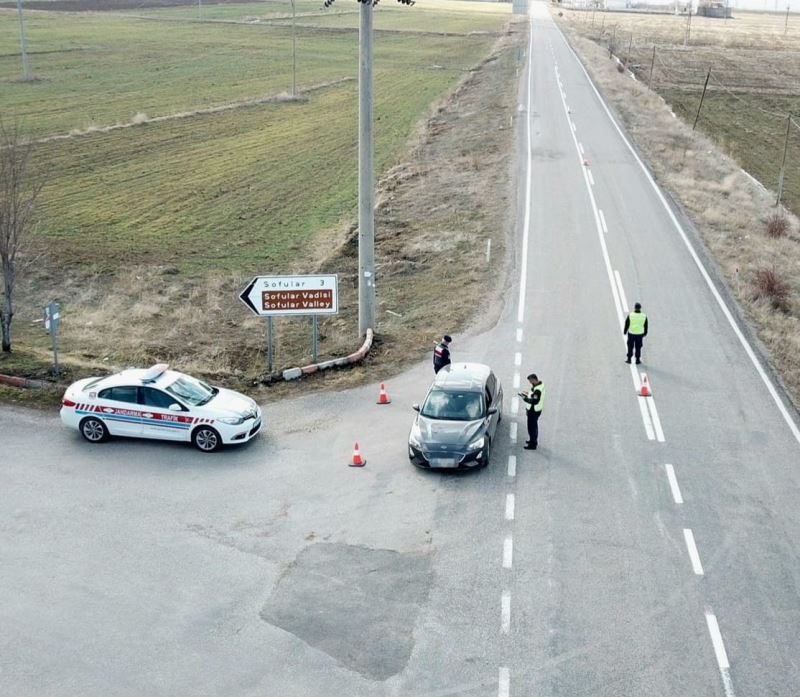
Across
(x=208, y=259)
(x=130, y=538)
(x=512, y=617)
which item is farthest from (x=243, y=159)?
(x=512, y=617)

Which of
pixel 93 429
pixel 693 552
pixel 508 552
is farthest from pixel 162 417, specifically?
pixel 693 552

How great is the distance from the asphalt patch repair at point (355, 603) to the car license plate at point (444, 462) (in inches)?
112

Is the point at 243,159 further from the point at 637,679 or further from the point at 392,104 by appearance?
the point at 637,679

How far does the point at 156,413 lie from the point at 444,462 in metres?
5.71

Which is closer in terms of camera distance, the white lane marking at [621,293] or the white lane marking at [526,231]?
the white lane marking at [621,293]

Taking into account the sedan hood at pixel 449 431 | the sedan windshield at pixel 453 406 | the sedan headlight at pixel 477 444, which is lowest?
the sedan headlight at pixel 477 444

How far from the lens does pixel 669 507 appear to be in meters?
17.3

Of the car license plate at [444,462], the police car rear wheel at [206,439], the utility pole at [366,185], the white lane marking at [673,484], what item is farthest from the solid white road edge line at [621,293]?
the police car rear wheel at [206,439]

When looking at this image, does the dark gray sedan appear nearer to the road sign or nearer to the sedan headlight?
the sedan headlight

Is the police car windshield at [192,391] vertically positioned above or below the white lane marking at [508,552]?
above

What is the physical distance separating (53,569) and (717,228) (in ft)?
92.8

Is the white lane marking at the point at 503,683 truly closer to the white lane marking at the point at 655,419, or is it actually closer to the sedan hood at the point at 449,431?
the sedan hood at the point at 449,431

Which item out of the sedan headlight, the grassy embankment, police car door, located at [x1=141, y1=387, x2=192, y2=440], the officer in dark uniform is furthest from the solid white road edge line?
police car door, located at [x1=141, y1=387, x2=192, y2=440]

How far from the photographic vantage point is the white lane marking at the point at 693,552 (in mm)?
15328
